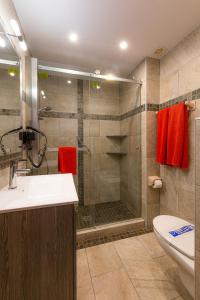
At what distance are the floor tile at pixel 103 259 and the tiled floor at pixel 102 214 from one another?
35cm

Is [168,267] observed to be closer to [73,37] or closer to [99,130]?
[99,130]

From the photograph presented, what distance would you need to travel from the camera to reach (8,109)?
47.0 inches

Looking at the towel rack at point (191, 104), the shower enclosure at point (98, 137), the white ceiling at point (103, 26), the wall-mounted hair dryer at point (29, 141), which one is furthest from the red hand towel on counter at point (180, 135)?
the wall-mounted hair dryer at point (29, 141)

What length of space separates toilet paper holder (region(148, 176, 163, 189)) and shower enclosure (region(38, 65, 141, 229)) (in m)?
0.24

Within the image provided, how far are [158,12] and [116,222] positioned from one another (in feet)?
7.86

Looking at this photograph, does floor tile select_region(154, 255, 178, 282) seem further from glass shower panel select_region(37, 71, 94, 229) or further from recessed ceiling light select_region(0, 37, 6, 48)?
recessed ceiling light select_region(0, 37, 6, 48)

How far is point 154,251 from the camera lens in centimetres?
160

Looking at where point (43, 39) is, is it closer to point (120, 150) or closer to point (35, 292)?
point (120, 150)

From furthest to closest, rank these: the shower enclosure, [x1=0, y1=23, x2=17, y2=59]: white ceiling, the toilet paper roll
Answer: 1. the shower enclosure
2. the toilet paper roll
3. [x1=0, y1=23, x2=17, y2=59]: white ceiling

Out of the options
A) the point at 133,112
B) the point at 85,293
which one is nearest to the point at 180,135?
the point at 133,112

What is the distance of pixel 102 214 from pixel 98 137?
128cm

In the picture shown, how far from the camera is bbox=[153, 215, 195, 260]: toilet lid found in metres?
1.04

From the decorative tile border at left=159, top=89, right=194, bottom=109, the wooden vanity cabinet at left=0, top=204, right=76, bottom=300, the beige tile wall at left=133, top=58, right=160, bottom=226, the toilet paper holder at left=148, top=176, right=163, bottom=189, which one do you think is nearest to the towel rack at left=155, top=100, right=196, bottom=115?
the decorative tile border at left=159, top=89, right=194, bottom=109

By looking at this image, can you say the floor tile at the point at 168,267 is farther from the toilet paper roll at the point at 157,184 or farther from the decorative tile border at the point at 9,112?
the decorative tile border at the point at 9,112
